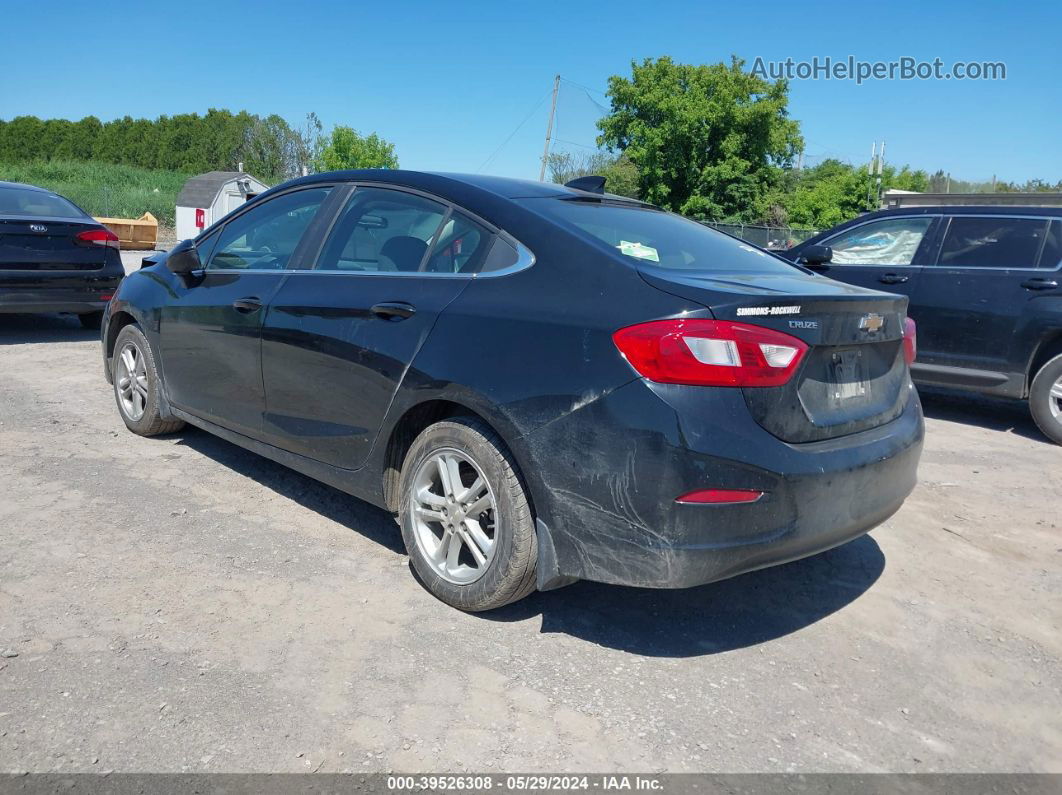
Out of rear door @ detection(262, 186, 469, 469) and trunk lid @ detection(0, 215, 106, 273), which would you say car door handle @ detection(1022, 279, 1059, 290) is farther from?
trunk lid @ detection(0, 215, 106, 273)

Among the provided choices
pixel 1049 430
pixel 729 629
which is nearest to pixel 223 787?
pixel 729 629

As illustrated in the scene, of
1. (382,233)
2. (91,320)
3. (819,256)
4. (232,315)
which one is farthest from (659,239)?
(91,320)

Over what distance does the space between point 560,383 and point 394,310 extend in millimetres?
920

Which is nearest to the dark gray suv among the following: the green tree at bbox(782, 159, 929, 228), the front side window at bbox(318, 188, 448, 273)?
the front side window at bbox(318, 188, 448, 273)

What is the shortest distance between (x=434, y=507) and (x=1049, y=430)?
5456 mm

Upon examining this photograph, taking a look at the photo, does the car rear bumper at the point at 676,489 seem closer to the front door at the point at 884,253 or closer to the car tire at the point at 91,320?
the front door at the point at 884,253

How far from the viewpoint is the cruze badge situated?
10.4 feet

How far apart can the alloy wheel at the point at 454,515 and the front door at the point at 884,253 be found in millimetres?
4929

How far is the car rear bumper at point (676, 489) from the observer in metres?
2.73

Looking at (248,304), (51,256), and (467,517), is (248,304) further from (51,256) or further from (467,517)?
(51,256)

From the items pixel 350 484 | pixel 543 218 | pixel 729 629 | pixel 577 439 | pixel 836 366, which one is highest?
pixel 543 218

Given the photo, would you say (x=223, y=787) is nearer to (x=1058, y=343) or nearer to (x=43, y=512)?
(x=43, y=512)

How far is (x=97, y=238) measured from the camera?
8922 millimetres

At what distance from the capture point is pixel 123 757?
2439 millimetres
